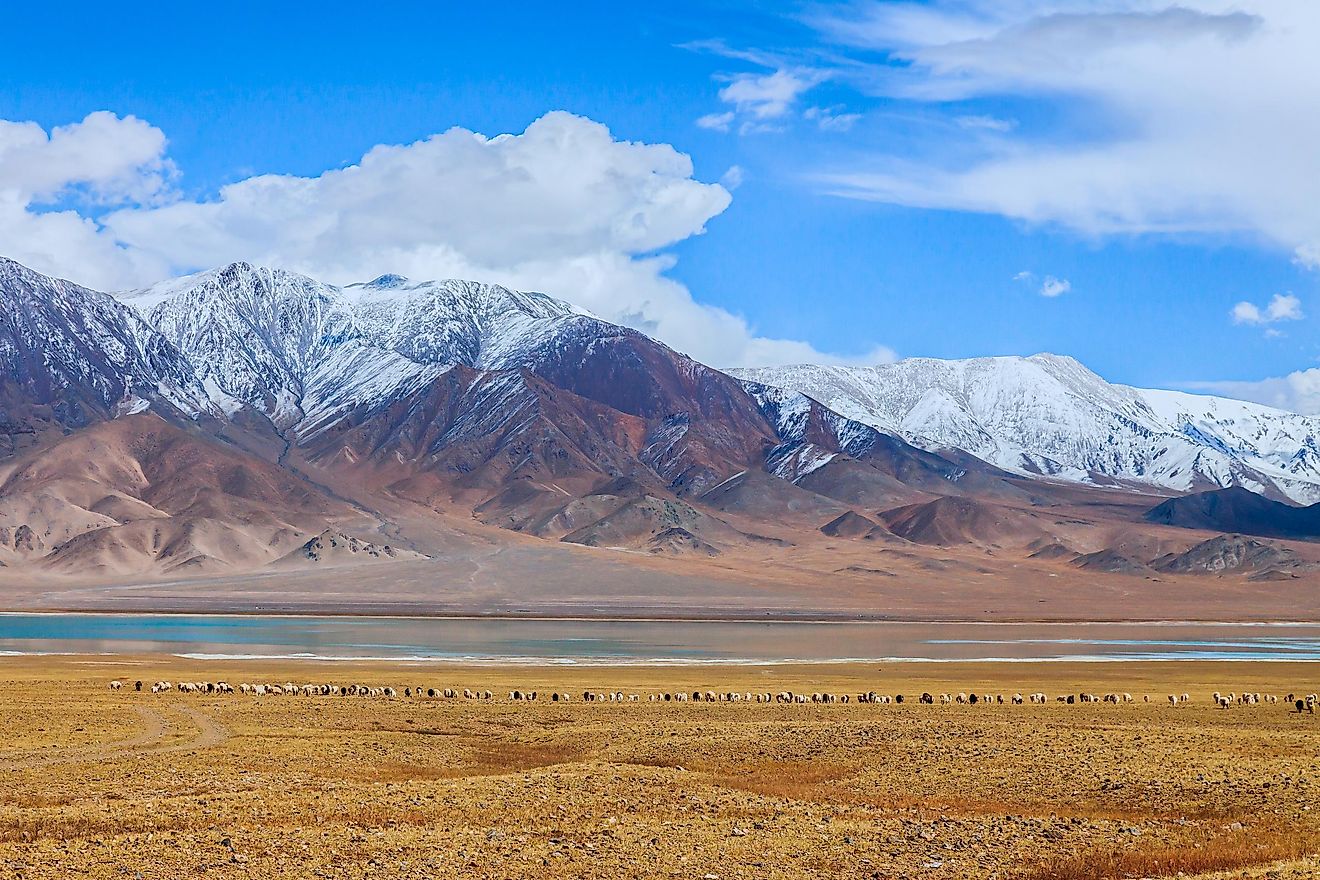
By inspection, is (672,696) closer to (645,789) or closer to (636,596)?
(645,789)

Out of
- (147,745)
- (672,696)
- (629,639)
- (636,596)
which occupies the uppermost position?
(147,745)

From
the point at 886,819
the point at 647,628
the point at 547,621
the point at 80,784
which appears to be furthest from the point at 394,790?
the point at 547,621

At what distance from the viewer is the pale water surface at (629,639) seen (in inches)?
3152

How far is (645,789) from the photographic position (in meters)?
24.2

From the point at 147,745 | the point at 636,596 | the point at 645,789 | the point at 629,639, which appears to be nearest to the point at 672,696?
the point at 147,745

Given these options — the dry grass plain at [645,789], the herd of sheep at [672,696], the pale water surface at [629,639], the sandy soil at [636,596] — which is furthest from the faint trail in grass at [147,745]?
the sandy soil at [636,596]

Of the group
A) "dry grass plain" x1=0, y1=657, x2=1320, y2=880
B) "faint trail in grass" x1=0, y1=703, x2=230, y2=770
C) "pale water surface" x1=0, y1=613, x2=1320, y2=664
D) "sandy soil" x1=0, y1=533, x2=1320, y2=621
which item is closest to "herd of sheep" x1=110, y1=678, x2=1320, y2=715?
"dry grass plain" x1=0, y1=657, x2=1320, y2=880

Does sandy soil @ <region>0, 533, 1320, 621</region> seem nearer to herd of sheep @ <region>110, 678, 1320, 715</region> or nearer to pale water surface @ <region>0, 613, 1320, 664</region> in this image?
pale water surface @ <region>0, 613, 1320, 664</region>

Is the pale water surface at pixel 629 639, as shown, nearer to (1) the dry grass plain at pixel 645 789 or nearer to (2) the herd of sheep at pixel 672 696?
(2) the herd of sheep at pixel 672 696

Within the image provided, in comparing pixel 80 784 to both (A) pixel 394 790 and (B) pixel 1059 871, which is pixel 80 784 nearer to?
(A) pixel 394 790

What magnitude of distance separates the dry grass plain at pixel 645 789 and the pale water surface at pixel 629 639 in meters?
35.5

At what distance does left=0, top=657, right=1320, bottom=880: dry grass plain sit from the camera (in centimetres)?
1873

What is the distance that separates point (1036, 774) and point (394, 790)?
39.1 feet

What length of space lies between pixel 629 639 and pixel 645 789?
74268 mm
